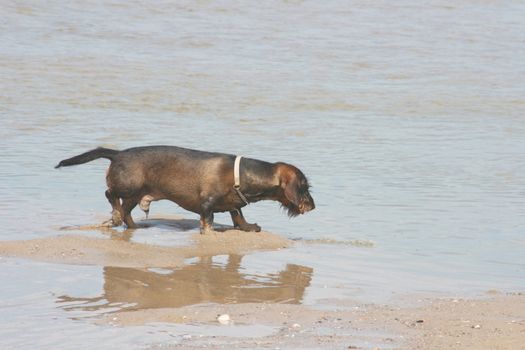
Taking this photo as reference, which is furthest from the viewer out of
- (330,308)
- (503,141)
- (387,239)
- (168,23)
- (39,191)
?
(168,23)

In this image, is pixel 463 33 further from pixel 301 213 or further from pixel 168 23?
pixel 301 213

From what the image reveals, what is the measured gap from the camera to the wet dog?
10.5 m

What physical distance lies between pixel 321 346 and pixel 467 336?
88cm

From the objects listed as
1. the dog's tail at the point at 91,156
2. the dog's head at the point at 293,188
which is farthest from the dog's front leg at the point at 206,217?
the dog's tail at the point at 91,156

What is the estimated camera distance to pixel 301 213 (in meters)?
10.7

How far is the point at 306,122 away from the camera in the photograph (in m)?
17.3

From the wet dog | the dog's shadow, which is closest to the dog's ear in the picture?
the wet dog

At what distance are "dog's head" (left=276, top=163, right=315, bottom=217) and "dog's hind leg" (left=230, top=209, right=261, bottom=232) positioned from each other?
0.38 metres

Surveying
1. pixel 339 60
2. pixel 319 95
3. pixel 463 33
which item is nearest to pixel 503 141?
pixel 319 95

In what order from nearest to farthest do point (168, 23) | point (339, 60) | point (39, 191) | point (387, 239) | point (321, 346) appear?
1. point (321, 346)
2. point (387, 239)
3. point (39, 191)
4. point (339, 60)
5. point (168, 23)

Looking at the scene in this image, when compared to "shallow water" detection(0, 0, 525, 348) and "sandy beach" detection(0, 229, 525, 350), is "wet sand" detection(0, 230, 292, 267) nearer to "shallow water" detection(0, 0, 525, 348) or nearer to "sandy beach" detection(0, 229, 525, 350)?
"sandy beach" detection(0, 229, 525, 350)

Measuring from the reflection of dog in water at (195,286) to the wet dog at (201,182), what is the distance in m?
1.36

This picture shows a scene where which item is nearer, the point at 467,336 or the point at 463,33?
the point at 467,336

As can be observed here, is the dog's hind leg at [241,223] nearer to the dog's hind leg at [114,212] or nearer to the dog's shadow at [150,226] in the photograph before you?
the dog's shadow at [150,226]
